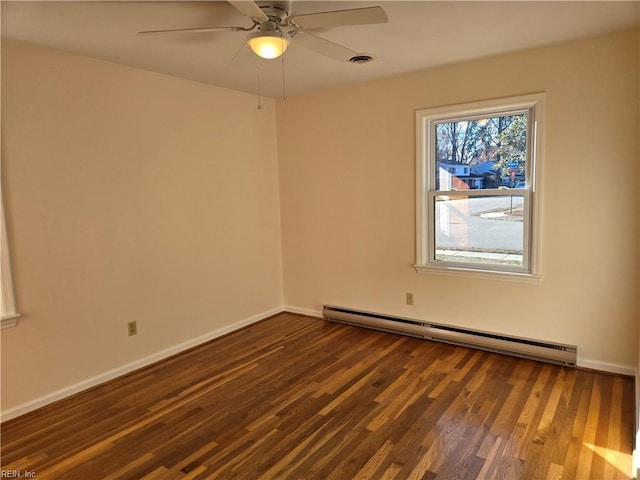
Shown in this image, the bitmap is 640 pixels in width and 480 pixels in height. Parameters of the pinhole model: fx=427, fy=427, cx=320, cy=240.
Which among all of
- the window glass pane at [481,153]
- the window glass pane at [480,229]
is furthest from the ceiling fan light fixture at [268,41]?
the window glass pane at [480,229]

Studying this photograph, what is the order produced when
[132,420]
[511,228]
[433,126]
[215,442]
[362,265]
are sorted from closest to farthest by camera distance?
[215,442], [132,420], [511,228], [433,126], [362,265]

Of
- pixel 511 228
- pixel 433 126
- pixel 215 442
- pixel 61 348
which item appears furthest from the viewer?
pixel 433 126

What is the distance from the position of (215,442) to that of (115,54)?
104 inches

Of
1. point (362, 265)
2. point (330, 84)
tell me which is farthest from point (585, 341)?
point (330, 84)

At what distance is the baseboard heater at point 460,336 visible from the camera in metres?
3.24

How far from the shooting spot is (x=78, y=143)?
3.00 meters

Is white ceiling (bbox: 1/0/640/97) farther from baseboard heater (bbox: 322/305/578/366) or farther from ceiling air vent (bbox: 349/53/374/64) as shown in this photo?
baseboard heater (bbox: 322/305/578/366)

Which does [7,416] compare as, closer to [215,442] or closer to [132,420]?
[132,420]

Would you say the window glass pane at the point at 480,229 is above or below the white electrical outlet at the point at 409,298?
above

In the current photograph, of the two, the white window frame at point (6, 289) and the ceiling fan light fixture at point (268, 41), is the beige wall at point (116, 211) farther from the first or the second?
the ceiling fan light fixture at point (268, 41)

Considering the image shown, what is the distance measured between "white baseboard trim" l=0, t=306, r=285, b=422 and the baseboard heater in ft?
3.19

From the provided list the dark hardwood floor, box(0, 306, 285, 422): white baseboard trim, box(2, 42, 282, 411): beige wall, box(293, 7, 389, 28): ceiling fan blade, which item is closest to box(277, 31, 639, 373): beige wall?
the dark hardwood floor

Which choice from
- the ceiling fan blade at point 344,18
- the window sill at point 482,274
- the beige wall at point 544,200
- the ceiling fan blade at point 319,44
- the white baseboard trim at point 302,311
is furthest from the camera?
the white baseboard trim at point 302,311

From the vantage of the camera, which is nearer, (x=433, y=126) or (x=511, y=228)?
(x=511, y=228)
